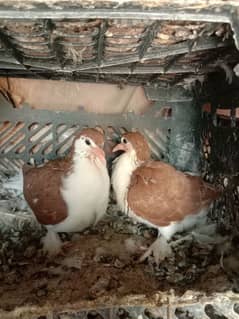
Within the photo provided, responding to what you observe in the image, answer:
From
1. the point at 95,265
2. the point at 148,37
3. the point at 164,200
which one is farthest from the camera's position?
the point at 164,200

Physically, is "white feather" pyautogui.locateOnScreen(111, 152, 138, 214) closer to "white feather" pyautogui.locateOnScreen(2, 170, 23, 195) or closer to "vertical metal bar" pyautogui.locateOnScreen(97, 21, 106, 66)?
"white feather" pyautogui.locateOnScreen(2, 170, 23, 195)

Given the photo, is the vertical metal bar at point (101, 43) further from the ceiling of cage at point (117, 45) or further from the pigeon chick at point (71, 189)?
the pigeon chick at point (71, 189)

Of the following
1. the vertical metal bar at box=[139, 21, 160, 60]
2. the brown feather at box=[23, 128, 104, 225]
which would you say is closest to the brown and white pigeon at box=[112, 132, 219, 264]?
the brown feather at box=[23, 128, 104, 225]

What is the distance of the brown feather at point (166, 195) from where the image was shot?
105cm

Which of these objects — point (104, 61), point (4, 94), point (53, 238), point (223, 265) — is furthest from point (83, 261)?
point (4, 94)

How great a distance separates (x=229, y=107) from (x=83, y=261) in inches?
17.0

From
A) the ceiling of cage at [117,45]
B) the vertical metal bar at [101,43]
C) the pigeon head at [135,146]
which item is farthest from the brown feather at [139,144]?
the vertical metal bar at [101,43]

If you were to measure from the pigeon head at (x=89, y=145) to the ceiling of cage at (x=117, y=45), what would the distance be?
224mm

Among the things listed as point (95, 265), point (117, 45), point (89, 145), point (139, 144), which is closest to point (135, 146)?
point (139, 144)

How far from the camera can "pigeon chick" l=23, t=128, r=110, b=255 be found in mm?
1052

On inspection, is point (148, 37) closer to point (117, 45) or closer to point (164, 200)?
point (117, 45)

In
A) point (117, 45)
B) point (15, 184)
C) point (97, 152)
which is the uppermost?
point (117, 45)

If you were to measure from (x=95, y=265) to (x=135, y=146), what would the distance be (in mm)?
363

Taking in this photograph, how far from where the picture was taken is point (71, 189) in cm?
109
